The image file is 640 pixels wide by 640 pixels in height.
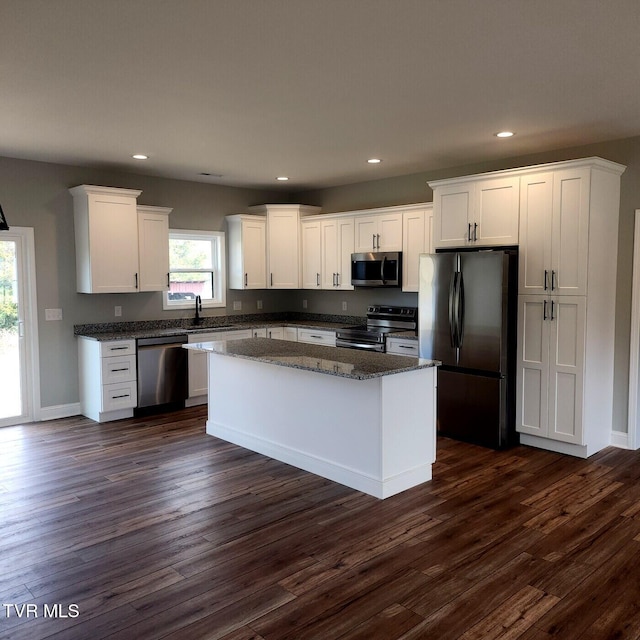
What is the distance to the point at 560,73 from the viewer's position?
3.17 meters

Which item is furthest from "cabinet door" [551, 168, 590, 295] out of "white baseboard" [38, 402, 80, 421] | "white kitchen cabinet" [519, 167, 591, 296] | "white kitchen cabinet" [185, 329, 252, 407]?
"white baseboard" [38, 402, 80, 421]

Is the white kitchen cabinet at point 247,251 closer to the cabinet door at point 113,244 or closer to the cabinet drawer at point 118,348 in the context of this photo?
the cabinet door at point 113,244

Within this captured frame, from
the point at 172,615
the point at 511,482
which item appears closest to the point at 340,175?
the point at 511,482

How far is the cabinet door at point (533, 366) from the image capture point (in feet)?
15.6

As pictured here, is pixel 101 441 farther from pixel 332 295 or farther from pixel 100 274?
pixel 332 295

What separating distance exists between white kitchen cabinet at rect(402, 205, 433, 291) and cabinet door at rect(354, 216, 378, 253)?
0.41m

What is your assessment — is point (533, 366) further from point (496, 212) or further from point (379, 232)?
point (379, 232)

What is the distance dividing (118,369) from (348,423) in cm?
291

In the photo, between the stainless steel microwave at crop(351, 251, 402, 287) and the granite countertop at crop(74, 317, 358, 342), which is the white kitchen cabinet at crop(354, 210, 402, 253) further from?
the granite countertop at crop(74, 317, 358, 342)

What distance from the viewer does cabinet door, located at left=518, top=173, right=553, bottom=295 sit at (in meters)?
4.65

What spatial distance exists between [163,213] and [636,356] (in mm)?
4953

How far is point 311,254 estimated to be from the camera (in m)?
7.21

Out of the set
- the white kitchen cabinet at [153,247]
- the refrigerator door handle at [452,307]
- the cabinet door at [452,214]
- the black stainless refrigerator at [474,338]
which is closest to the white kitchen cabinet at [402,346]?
the black stainless refrigerator at [474,338]

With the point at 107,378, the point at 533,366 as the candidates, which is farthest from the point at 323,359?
the point at 107,378
